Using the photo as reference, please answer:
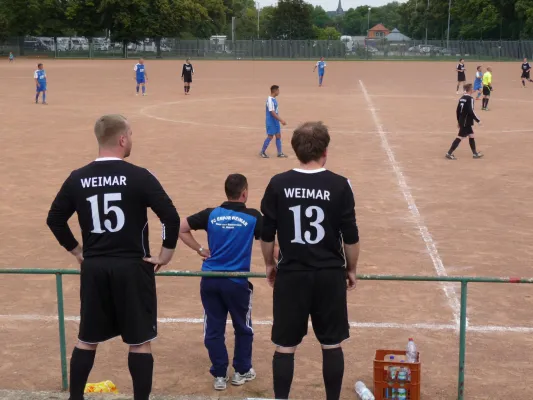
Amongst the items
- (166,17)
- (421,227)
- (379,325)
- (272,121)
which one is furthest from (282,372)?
(166,17)

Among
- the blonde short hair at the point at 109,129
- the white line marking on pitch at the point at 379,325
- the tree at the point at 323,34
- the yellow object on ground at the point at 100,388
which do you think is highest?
the tree at the point at 323,34

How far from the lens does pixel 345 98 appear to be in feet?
121

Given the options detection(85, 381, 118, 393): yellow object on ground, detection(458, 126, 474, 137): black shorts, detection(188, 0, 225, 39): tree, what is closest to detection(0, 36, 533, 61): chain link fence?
detection(188, 0, 225, 39): tree

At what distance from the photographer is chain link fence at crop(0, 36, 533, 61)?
8300 cm

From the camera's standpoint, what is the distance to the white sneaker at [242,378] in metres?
7.02

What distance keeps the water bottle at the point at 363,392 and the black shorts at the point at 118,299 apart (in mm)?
2283

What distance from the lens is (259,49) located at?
275 ft

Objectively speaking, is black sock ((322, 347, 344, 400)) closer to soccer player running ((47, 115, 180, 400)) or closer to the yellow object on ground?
soccer player running ((47, 115, 180, 400))

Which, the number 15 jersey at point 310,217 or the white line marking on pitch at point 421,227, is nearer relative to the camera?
the number 15 jersey at point 310,217

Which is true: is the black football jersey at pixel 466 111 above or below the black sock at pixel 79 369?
above

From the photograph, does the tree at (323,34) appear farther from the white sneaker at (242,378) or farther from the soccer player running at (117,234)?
the soccer player running at (117,234)

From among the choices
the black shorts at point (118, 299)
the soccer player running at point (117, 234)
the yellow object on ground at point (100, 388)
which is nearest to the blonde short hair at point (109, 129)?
the soccer player running at point (117, 234)

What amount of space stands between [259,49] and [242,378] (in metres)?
78.9

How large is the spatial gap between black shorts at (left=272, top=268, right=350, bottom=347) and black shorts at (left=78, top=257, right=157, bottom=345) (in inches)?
34.1
